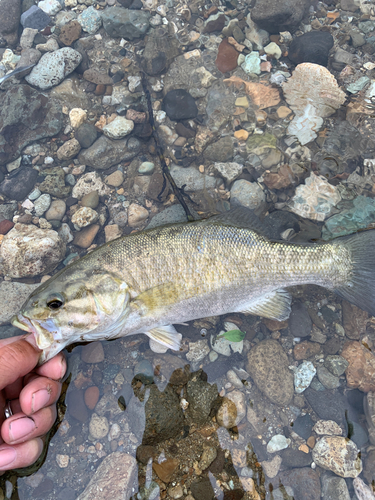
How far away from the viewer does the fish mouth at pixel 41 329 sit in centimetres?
266

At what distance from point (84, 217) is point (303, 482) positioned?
12.8 feet

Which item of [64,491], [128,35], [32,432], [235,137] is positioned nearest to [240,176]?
[235,137]

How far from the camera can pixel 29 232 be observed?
374 centimetres

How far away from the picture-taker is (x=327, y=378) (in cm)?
345

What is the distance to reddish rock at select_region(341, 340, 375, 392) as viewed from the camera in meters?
3.37

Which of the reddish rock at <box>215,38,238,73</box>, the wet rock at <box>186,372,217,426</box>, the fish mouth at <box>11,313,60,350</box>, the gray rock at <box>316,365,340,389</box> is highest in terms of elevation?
the reddish rock at <box>215,38,238,73</box>

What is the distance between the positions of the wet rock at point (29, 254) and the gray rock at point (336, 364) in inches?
139

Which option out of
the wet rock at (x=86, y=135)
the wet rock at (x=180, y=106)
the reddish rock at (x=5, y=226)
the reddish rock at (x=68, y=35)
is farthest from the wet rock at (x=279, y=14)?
the reddish rock at (x=5, y=226)

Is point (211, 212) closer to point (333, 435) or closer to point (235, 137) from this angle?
point (235, 137)

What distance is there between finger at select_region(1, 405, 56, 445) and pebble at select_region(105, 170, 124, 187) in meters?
2.75

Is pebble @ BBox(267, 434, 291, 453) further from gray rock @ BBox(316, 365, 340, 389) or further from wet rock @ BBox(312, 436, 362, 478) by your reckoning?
gray rock @ BBox(316, 365, 340, 389)

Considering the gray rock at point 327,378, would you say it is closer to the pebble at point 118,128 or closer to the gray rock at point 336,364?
the gray rock at point 336,364

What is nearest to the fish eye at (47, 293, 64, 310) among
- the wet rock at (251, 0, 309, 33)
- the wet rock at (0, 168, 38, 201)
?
→ the wet rock at (0, 168, 38, 201)

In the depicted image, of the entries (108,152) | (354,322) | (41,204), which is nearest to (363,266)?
(354,322)
